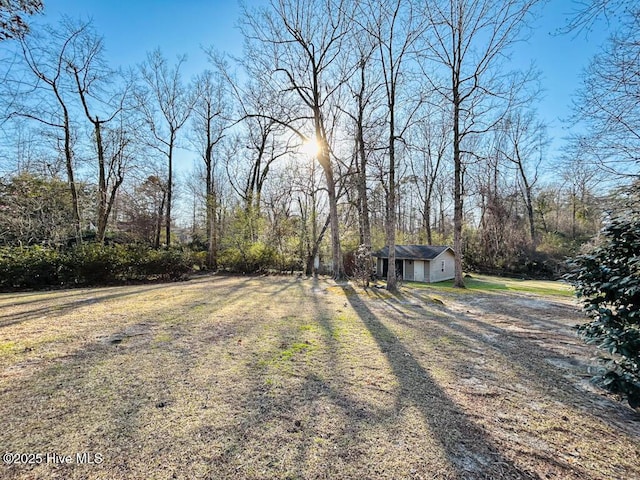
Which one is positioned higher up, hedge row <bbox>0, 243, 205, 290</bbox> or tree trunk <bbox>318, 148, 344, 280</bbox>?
tree trunk <bbox>318, 148, 344, 280</bbox>

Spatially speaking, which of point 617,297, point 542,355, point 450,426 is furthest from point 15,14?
point 542,355

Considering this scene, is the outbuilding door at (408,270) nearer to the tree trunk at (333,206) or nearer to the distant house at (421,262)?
the distant house at (421,262)

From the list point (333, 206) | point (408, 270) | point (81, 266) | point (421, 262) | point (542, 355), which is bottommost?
point (542, 355)

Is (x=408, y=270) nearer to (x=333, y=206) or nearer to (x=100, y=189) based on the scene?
(x=333, y=206)

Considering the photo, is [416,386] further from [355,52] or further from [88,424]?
[355,52]

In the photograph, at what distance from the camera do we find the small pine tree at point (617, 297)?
2418mm

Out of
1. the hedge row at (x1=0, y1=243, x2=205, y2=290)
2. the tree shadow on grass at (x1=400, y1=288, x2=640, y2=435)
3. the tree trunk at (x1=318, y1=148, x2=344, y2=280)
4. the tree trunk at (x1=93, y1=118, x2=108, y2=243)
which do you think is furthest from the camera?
the tree trunk at (x1=93, y1=118, x2=108, y2=243)

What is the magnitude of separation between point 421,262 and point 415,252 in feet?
3.18

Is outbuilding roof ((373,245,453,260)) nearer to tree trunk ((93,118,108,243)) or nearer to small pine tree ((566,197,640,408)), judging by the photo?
tree trunk ((93,118,108,243))

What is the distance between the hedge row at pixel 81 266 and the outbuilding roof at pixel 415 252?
14.9m

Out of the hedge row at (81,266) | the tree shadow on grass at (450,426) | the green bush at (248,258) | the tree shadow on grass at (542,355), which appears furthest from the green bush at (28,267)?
the tree shadow on grass at (542,355)

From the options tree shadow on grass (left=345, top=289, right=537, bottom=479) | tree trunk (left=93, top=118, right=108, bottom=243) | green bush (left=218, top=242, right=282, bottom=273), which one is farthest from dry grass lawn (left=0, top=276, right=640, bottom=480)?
tree trunk (left=93, top=118, right=108, bottom=243)

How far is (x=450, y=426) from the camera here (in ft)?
7.14

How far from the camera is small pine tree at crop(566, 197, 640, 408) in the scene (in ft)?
7.93
